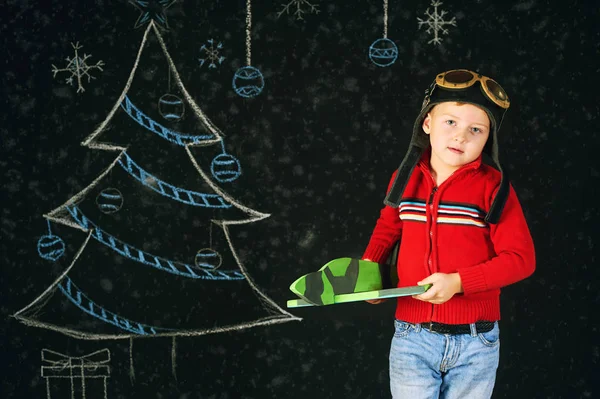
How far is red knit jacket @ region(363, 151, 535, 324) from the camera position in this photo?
1589 millimetres

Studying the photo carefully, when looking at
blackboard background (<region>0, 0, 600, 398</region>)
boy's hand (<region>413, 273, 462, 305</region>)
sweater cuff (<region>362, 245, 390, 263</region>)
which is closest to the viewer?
boy's hand (<region>413, 273, 462, 305</region>)

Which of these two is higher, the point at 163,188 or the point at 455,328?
the point at 163,188

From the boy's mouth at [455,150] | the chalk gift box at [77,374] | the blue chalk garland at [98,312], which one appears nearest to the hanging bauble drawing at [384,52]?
the boy's mouth at [455,150]

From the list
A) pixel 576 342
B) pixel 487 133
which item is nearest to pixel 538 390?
pixel 576 342

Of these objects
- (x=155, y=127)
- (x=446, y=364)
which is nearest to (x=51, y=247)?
(x=155, y=127)

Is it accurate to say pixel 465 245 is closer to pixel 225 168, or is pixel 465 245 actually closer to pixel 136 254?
pixel 225 168

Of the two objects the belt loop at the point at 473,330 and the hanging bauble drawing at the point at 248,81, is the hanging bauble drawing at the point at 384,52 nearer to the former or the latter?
the hanging bauble drawing at the point at 248,81

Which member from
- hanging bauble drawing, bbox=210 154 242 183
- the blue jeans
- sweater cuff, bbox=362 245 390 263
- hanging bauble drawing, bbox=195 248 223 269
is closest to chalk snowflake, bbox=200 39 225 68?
hanging bauble drawing, bbox=210 154 242 183

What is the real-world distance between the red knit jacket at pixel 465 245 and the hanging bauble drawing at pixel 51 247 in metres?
1.19

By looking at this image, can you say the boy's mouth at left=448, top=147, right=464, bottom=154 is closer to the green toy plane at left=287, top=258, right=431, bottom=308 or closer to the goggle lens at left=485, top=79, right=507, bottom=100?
the goggle lens at left=485, top=79, right=507, bottom=100

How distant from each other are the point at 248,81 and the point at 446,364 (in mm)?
1101

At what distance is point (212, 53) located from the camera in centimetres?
227

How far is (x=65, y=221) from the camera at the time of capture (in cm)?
231

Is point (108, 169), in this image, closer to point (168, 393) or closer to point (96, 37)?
point (96, 37)
